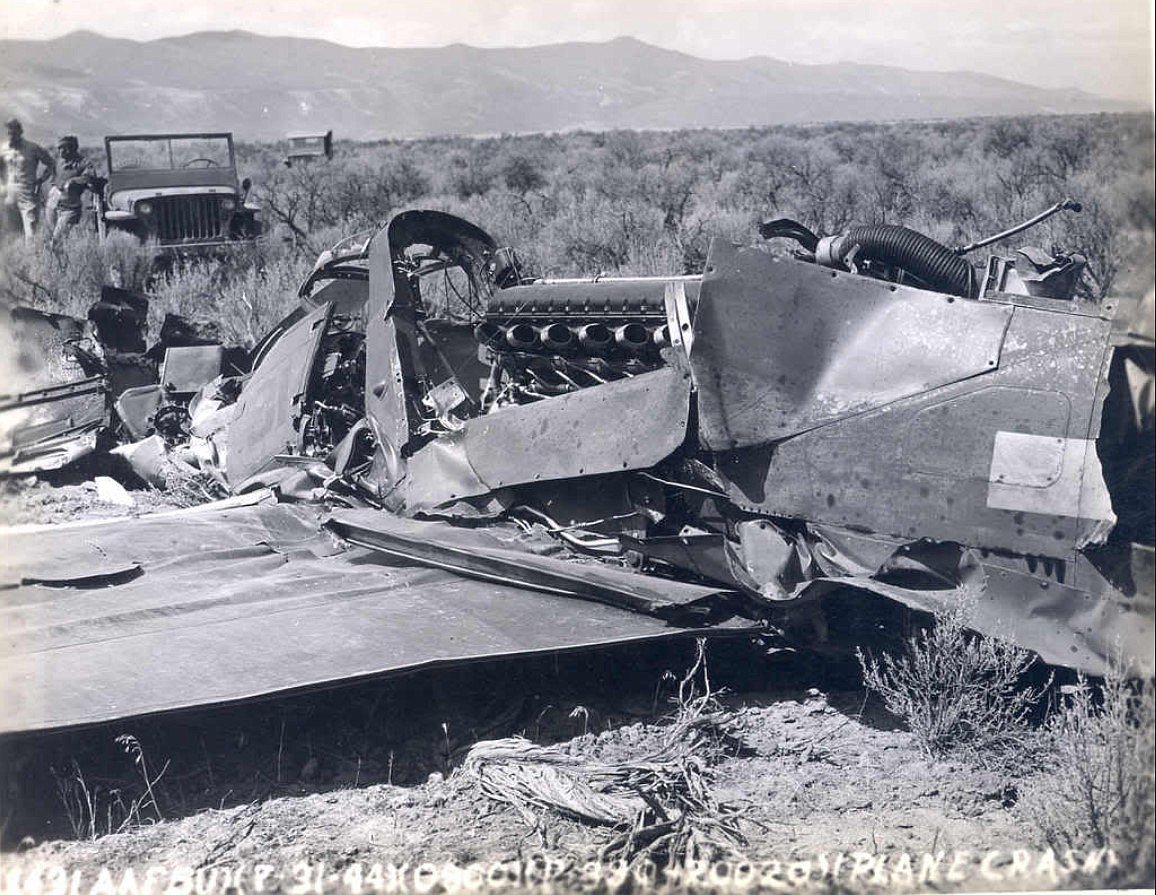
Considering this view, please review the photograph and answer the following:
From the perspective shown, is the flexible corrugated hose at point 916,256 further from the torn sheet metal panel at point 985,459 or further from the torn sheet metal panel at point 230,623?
the torn sheet metal panel at point 230,623

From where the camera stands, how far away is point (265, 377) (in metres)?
7.68

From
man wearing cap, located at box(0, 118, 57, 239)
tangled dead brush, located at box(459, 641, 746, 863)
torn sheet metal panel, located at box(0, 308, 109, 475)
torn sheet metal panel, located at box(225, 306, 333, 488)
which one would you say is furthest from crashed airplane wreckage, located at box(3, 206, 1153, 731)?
man wearing cap, located at box(0, 118, 57, 239)

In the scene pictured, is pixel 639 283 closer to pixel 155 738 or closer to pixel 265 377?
pixel 265 377

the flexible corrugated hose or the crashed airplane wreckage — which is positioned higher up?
the flexible corrugated hose

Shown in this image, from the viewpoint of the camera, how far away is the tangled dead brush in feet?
11.9

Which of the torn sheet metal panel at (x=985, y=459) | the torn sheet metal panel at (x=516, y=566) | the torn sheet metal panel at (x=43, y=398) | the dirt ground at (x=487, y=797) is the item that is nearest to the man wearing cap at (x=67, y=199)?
the torn sheet metal panel at (x=43, y=398)

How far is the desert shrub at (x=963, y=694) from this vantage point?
424 centimetres

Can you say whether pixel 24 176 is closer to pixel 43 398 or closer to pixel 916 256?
pixel 43 398

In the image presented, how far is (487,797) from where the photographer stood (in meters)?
3.97

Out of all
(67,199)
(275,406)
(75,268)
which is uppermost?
(67,199)

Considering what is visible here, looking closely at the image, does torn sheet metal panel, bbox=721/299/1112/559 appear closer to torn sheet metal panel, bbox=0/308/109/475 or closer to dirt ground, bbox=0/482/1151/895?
dirt ground, bbox=0/482/1151/895

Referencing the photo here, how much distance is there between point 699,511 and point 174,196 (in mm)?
13369

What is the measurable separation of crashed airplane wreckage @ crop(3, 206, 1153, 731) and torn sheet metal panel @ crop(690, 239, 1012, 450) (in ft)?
0.04

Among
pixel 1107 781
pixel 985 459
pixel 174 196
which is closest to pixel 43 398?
pixel 985 459
